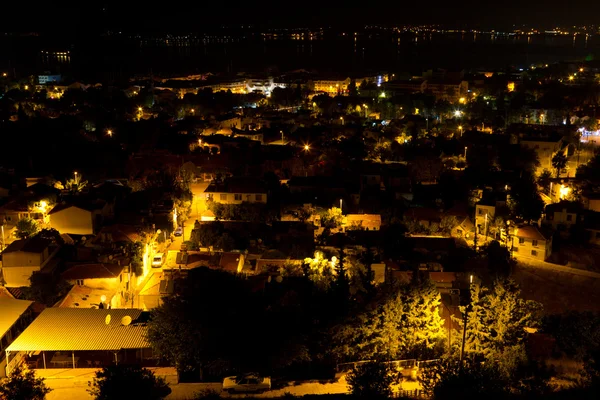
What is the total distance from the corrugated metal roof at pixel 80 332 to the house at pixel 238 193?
324 cm

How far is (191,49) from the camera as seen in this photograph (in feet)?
151

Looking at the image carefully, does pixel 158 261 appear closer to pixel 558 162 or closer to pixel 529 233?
pixel 529 233

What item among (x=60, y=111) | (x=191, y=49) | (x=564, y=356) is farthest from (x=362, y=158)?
(x=191, y=49)

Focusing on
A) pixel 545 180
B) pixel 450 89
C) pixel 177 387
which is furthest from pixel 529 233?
pixel 450 89

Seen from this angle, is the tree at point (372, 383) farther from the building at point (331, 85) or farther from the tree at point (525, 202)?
the building at point (331, 85)

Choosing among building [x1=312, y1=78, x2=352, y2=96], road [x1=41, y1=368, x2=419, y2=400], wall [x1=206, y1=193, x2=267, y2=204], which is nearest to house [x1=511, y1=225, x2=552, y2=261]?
wall [x1=206, y1=193, x2=267, y2=204]

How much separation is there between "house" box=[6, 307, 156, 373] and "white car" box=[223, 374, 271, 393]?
2.07 feet

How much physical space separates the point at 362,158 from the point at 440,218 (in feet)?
11.1

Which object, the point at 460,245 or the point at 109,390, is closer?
the point at 109,390

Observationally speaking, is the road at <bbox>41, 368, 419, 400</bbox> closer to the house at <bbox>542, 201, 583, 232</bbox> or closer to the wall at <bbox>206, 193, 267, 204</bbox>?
the wall at <bbox>206, 193, 267, 204</bbox>

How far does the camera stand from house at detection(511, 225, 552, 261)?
6465 mm

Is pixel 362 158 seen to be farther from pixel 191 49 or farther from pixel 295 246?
pixel 191 49

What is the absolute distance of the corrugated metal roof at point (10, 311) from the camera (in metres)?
4.26

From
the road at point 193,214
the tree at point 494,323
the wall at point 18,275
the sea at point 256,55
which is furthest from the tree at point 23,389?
the sea at point 256,55
